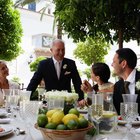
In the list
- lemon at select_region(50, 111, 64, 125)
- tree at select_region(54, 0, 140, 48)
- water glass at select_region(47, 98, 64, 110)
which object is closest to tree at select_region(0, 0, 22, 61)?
tree at select_region(54, 0, 140, 48)

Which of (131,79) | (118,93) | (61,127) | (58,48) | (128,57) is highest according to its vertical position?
(58,48)

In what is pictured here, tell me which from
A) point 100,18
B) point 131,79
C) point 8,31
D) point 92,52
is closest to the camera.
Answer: point 131,79

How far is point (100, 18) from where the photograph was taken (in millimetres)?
4184

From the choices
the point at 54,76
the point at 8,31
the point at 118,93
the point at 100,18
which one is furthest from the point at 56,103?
the point at 8,31

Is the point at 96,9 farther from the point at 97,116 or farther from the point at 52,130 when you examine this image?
the point at 52,130

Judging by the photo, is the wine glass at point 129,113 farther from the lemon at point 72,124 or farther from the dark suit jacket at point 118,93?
the dark suit jacket at point 118,93

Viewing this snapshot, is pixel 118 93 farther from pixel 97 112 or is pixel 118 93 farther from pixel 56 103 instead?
pixel 97 112

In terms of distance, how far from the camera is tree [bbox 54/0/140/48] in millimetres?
3932

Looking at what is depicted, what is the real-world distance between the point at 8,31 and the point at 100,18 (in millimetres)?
3179

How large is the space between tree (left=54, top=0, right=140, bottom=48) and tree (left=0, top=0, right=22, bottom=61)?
7.01 feet

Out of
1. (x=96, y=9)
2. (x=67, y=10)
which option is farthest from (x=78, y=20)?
(x=96, y=9)

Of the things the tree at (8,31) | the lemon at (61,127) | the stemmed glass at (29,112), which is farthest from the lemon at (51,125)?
the tree at (8,31)

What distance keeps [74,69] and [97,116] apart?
2.43m

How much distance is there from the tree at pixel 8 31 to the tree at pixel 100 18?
2.14 m
